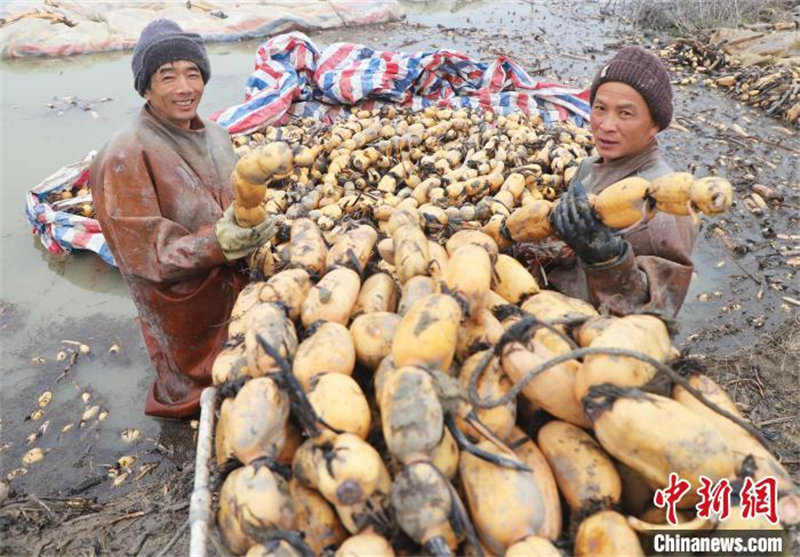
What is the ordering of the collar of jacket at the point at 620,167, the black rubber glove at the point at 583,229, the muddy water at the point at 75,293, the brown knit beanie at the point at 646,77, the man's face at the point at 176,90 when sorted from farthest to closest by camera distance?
1. the muddy water at the point at 75,293
2. the man's face at the point at 176,90
3. the collar of jacket at the point at 620,167
4. the brown knit beanie at the point at 646,77
5. the black rubber glove at the point at 583,229

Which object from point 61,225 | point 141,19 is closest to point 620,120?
point 61,225

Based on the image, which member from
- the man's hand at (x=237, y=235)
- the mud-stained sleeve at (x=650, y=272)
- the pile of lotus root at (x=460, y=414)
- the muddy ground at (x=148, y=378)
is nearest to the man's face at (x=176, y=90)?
the man's hand at (x=237, y=235)

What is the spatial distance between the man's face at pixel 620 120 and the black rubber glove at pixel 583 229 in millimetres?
690

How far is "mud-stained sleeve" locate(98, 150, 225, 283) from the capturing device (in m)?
2.84

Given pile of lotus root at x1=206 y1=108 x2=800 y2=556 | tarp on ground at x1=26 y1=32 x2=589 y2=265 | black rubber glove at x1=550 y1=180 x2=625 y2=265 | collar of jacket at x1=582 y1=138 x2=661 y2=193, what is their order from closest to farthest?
1. pile of lotus root at x1=206 y1=108 x2=800 y2=556
2. black rubber glove at x1=550 y1=180 x2=625 y2=265
3. collar of jacket at x1=582 y1=138 x2=661 y2=193
4. tarp on ground at x1=26 y1=32 x2=589 y2=265

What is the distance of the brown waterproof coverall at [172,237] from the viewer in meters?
2.87

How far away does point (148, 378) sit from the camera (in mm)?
3986

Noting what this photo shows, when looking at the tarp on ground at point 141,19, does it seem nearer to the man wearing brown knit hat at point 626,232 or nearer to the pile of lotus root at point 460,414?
the man wearing brown knit hat at point 626,232

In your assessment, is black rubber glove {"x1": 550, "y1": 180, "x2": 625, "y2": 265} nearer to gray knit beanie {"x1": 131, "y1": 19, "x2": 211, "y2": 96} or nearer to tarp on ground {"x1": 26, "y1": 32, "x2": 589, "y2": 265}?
gray knit beanie {"x1": 131, "y1": 19, "x2": 211, "y2": 96}

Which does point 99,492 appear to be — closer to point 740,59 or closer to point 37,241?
point 37,241

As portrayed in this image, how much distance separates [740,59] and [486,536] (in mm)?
10827

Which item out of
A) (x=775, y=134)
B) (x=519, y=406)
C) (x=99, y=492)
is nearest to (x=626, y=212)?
(x=519, y=406)

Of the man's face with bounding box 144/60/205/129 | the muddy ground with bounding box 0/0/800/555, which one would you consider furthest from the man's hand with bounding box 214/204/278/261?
the muddy ground with bounding box 0/0/800/555

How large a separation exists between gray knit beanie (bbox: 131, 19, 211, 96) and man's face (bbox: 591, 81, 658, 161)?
2210 millimetres
